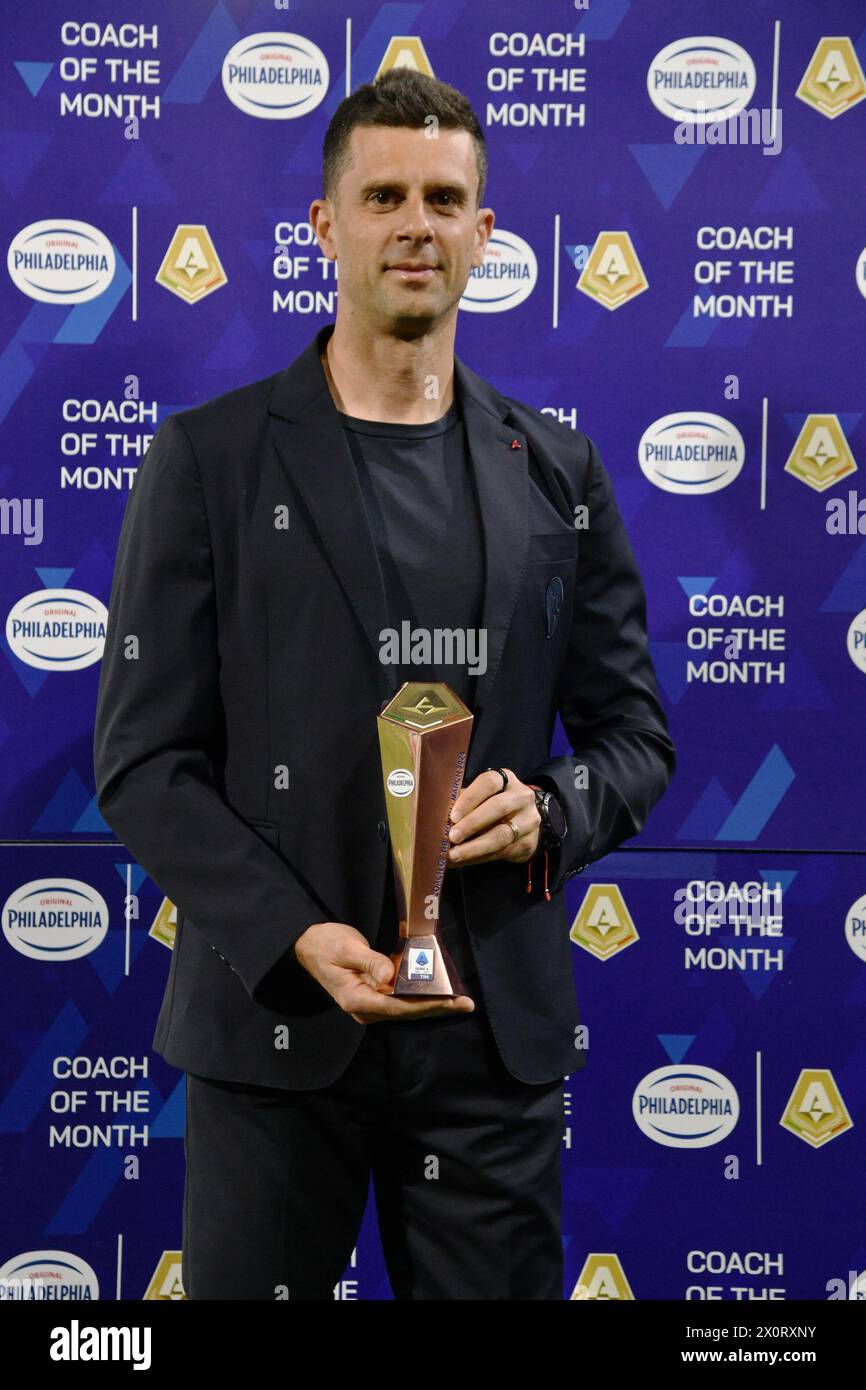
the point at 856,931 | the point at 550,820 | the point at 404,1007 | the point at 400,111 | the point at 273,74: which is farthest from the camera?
the point at 856,931

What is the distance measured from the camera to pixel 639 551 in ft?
8.42

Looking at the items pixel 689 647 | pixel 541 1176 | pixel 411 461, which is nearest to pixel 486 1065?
pixel 541 1176

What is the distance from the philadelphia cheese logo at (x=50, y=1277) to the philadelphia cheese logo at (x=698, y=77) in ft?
7.69

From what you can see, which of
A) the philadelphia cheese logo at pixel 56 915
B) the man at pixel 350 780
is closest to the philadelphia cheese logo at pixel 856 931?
the man at pixel 350 780

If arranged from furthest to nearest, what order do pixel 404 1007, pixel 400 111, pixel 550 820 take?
1. pixel 400 111
2. pixel 550 820
3. pixel 404 1007

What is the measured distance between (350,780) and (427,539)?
1.02 feet

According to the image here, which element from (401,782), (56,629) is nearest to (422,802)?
(401,782)

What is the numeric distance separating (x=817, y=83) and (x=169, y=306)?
48.4 inches

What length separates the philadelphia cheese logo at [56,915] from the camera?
2557 millimetres

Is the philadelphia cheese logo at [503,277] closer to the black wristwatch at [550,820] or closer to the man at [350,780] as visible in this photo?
the man at [350,780]

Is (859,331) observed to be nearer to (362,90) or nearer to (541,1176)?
(362,90)

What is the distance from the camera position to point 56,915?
8.40ft

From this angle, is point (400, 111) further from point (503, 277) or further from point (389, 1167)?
point (389, 1167)

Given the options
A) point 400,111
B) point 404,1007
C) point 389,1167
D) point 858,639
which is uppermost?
point 400,111
